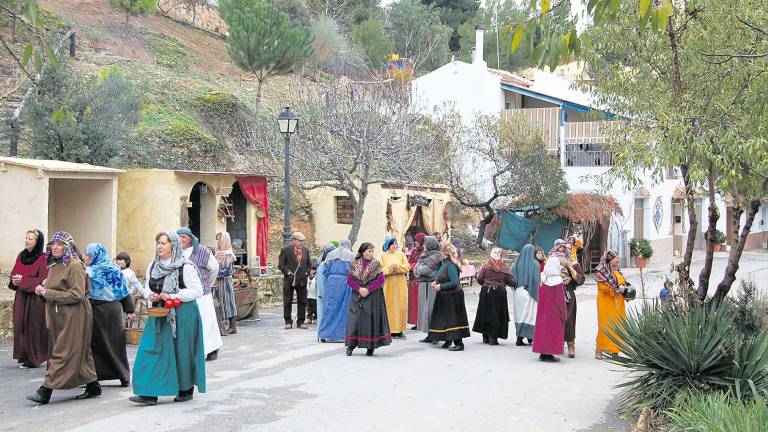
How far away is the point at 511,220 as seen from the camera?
30359 mm

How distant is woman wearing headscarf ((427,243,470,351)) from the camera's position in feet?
41.6

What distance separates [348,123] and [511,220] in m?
9.25

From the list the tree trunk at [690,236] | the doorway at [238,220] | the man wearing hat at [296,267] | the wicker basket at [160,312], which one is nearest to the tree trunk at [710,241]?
the tree trunk at [690,236]

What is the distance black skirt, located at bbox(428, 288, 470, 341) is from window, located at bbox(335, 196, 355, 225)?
15612mm

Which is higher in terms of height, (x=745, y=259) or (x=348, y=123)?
(x=348, y=123)

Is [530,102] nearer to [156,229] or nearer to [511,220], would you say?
[511,220]

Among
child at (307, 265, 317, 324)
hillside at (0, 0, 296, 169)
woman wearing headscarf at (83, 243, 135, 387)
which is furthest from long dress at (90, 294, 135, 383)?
hillside at (0, 0, 296, 169)

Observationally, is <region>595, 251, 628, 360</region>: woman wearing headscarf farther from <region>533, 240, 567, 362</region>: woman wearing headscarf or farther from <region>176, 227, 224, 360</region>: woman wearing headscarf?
<region>176, 227, 224, 360</region>: woman wearing headscarf

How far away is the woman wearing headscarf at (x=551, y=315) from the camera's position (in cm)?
1176

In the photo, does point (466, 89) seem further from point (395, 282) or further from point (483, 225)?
point (395, 282)

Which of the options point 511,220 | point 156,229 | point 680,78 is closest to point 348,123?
point 156,229

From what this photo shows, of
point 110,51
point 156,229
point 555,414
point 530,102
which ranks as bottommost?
point 555,414

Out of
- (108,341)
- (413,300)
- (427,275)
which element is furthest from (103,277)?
(413,300)

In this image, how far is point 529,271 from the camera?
1339 centimetres
